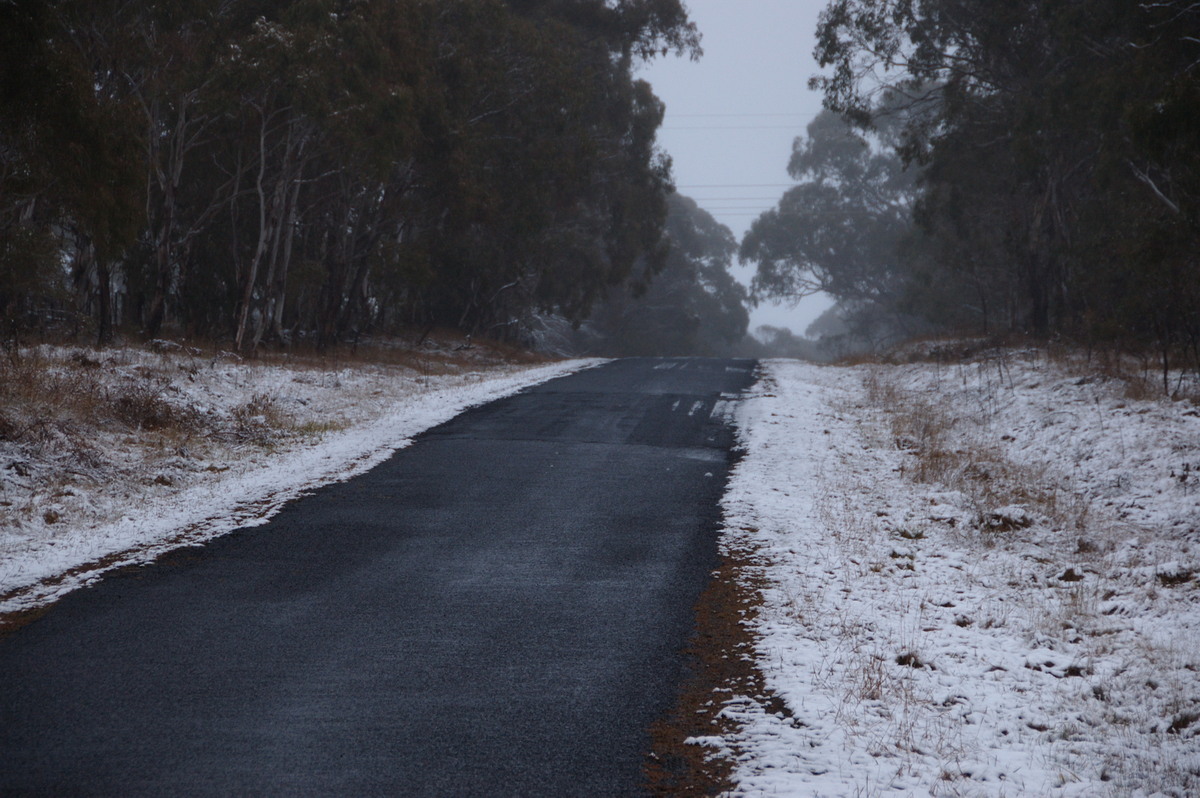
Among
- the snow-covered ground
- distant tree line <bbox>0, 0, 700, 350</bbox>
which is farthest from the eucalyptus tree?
the snow-covered ground

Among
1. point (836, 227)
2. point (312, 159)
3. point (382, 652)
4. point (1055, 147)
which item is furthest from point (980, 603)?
point (836, 227)

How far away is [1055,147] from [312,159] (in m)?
17.1

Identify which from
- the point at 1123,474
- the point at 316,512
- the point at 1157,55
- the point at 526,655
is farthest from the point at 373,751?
the point at 1157,55

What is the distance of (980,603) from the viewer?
21.0ft

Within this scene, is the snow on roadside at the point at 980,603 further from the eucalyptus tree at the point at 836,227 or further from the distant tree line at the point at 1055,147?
the eucalyptus tree at the point at 836,227

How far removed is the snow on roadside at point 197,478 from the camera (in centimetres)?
665

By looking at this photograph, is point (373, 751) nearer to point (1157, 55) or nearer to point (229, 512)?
point (229, 512)

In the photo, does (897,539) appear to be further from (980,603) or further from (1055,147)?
(1055,147)

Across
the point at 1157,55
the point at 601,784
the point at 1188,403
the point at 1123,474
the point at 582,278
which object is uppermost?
the point at 1157,55

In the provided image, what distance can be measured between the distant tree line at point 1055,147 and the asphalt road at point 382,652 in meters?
9.00

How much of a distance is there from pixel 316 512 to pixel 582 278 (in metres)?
28.5

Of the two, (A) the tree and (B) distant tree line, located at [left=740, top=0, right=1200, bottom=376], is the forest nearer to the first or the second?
(B) distant tree line, located at [left=740, top=0, right=1200, bottom=376]

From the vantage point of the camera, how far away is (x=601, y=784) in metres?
3.76

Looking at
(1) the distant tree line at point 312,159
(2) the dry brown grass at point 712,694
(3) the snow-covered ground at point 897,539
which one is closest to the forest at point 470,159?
(1) the distant tree line at point 312,159
